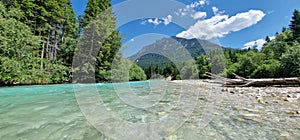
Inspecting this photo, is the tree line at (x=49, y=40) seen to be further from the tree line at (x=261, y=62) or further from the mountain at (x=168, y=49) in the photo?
the tree line at (x=261, y=62)

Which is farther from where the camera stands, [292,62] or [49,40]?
[49,40]

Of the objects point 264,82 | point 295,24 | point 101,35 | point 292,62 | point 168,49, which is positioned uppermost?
point 295,24

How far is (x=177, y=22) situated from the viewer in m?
6.32

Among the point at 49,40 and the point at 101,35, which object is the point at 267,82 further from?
the point at 49,40

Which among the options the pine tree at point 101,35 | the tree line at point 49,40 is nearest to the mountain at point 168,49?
the pine tree at point 101,35

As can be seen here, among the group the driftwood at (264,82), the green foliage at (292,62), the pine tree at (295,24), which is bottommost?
the driftwood at (264,82)

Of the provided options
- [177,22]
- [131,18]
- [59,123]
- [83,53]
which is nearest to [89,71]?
[83,53]

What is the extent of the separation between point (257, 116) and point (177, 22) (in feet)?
14.9

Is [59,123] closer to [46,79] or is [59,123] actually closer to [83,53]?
[46,79]

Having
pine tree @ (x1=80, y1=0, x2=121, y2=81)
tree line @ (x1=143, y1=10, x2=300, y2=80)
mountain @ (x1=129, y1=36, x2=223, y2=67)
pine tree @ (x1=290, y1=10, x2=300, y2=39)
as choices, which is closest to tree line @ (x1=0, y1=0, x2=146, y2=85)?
pine tree @ (x1=80, y1=0, x2=121, y2=81)

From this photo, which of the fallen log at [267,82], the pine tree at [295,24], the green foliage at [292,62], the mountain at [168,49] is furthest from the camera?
the pine tree at [295,24]

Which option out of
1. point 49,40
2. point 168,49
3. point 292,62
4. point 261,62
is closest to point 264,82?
point 168,49

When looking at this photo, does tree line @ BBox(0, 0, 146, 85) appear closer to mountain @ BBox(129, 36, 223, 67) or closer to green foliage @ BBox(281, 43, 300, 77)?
mountain @ BBox(129, 36, 223, 67)

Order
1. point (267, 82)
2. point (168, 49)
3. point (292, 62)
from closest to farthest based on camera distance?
point (267, 82), point (168, 49), point (292, 62)
